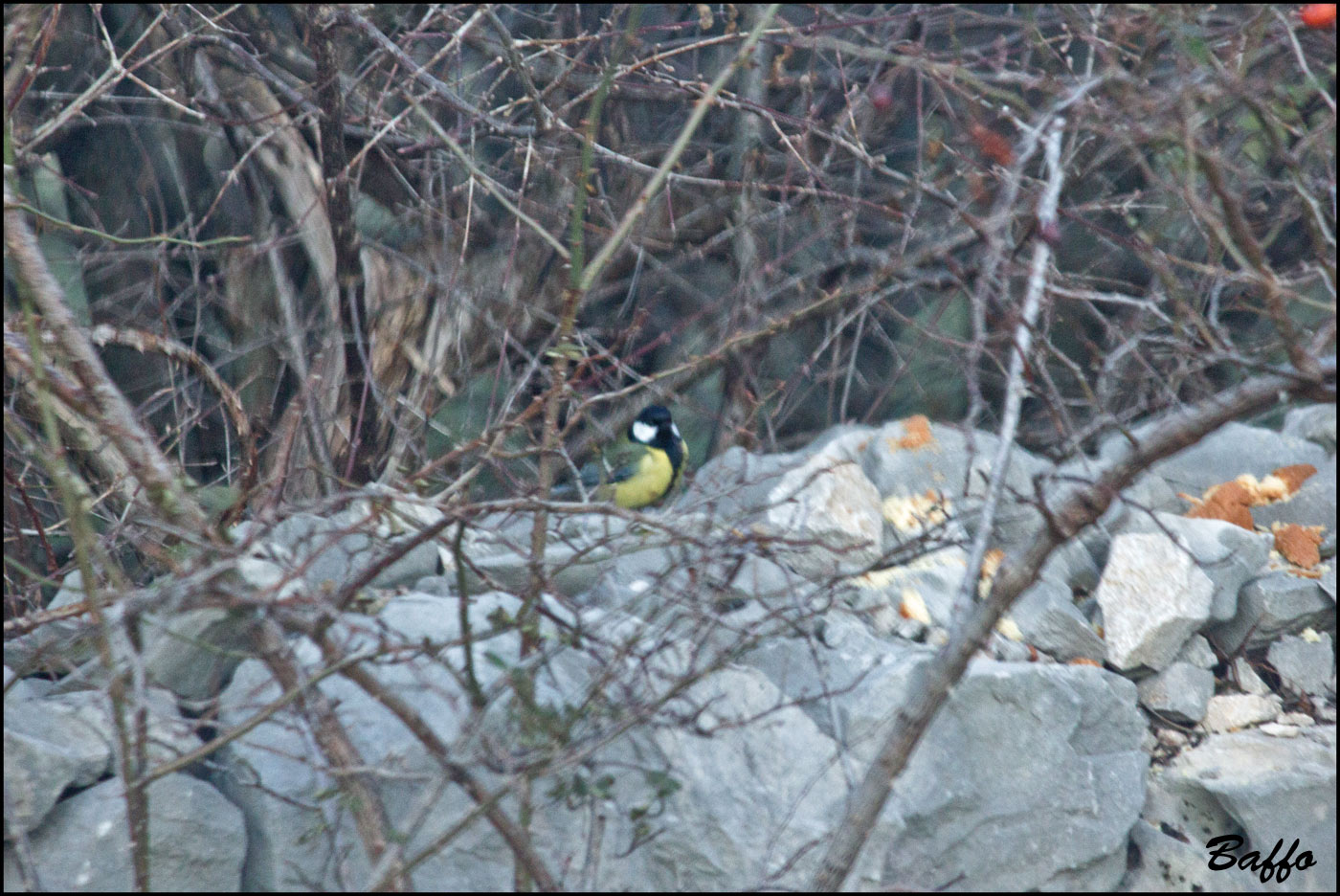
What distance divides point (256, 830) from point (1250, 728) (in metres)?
2.18

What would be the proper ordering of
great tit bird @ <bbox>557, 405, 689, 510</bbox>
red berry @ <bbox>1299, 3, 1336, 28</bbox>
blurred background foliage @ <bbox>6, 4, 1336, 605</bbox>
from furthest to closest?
great tit bird @ <bbox>557, 405, 689, 510</bbox> < blurred background foliage @ <bbox>6, 4, 1336, 605</bbox> < red berry @ <bbox>1299, 3, 1336, 28</bbox>

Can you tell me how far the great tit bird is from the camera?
13.7ft

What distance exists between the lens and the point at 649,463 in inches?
167

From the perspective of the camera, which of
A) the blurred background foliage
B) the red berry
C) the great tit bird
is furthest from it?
the great tit bird

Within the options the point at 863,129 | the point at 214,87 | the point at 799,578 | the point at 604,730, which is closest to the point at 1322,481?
the point at 799,578

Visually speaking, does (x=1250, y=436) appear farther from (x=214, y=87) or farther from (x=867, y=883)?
(x=214, y=87)

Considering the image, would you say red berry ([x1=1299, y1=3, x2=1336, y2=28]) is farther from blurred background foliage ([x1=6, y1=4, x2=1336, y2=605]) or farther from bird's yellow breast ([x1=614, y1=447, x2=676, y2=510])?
bird's yellow breast ([x1=614, y1=447, x2=676, y2=510])

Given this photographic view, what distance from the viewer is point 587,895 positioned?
1.96 meters

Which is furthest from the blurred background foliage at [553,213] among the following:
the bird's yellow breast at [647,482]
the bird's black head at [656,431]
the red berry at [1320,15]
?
the red berry at [1320,15]

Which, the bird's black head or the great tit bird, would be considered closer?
the great tit bird

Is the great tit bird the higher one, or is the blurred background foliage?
the blurred background foliage

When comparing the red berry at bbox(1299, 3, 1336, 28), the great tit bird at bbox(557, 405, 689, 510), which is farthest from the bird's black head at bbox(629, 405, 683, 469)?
the red berry at bbox(1299, 3, 1336, 28)

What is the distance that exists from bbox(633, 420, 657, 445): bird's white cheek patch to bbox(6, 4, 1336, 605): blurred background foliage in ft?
0.34

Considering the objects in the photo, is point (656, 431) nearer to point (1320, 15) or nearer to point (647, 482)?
point (647, 482)
